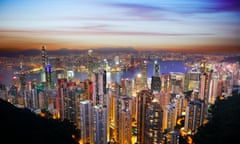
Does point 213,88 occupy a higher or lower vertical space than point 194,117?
higher

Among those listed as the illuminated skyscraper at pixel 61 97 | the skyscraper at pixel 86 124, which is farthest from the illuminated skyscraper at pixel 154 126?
the illuminated skyscraper at pixel 61 97

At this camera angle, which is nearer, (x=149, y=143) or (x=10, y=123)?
(x=10, y=123)

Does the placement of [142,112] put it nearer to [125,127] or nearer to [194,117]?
[125,127]

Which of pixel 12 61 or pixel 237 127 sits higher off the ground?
pixel 12 61

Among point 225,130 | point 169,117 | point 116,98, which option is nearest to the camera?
point 225,130

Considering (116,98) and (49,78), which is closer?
(116,98)

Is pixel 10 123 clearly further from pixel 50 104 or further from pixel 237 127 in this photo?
pixel 237 127

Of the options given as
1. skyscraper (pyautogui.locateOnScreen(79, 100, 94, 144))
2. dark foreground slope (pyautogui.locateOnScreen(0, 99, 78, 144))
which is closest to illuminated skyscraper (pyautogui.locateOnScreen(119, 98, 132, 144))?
skyscraper (pyautogui.locateOnScreen(79, 100, 94, 144))

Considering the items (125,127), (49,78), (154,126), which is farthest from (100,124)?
(49,78)

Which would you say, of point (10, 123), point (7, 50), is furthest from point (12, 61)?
point (10, 123)
